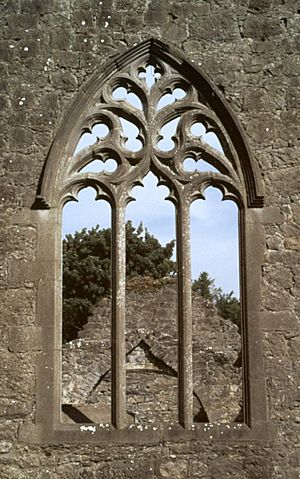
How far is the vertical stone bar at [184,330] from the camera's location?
5.57 m

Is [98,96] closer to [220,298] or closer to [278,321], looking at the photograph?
[278,321]

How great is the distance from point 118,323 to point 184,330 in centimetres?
52

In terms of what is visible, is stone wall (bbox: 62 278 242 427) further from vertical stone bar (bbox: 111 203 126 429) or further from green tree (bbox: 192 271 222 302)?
green tree (bbox: 192 271 222 302)

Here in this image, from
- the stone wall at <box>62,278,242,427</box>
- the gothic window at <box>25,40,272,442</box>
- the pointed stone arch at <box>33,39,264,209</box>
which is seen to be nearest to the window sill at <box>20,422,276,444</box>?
the gothic window at <box>25,40,272,442</box>

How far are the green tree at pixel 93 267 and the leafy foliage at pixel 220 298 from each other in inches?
84.6

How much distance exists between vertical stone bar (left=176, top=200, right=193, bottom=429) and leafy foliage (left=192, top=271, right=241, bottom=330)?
20.7 meters

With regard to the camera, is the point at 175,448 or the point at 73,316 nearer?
the point at 175,448

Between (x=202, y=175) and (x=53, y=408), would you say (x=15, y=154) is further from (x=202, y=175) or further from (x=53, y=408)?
(x=53, y=408)

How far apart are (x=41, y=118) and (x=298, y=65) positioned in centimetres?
227

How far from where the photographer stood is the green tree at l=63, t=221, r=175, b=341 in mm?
25406

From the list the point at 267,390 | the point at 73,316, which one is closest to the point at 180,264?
the point at 267,390

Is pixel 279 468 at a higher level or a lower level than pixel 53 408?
lower

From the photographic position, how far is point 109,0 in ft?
21.2

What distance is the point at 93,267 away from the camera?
25.9m
